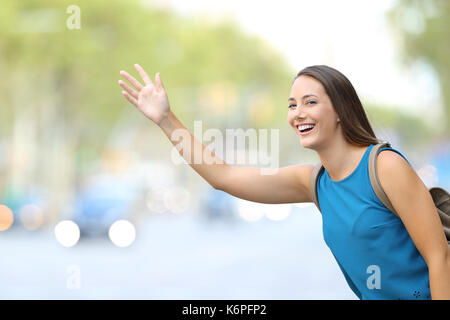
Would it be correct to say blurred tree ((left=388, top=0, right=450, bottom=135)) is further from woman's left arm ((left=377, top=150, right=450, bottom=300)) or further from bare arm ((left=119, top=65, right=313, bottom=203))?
woman's left arm ((left=377, top=150, right=450, bottom=300))

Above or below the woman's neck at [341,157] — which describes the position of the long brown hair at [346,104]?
above

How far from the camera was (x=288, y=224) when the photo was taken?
24.7 meters

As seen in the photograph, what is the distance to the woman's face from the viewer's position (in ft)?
6.84

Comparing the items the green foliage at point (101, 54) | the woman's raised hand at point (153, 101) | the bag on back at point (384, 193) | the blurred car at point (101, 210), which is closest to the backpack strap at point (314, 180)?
the bag on back at point (384, 193)

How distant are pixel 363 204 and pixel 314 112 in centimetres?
33

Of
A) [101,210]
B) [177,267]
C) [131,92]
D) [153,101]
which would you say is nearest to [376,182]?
[153,101]

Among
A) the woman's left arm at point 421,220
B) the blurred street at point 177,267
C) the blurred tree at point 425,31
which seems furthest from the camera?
the blurred tree at point 425,31

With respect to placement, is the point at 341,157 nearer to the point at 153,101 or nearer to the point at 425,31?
the point at 153,101

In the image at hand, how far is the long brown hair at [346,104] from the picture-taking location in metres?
2.07

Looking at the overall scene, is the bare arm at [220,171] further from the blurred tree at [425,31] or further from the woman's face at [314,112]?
the blurred tree at [425,31]

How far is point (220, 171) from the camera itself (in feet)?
7.88

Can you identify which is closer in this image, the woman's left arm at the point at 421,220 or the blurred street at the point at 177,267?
the woman's left arm at the point at 421,220

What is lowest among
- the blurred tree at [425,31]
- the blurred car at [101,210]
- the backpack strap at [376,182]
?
the backpack strap at [376,182]

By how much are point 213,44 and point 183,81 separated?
258 centimetres
